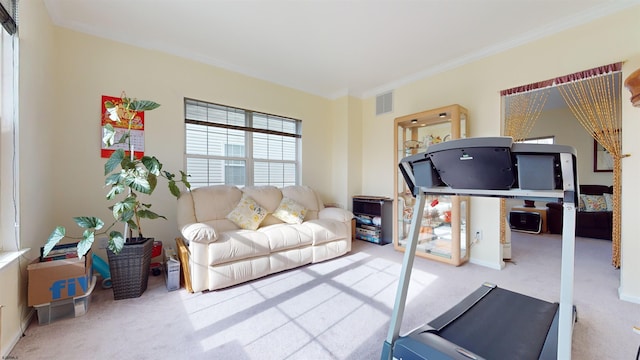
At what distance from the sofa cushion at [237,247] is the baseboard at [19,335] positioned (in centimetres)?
123

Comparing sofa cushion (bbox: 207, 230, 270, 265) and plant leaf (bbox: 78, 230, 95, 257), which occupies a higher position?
plant leaf (bbox: 78, 230, 95, 257)

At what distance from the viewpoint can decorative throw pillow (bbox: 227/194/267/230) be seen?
3012 millimetres

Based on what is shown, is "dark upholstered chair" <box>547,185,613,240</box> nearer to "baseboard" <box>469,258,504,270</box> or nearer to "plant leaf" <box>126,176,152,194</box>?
"baseboard" <box>469,258,504,270</box>

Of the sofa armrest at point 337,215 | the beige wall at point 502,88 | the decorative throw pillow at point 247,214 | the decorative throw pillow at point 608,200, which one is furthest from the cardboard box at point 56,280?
the decorative throw pillow at point 608,200

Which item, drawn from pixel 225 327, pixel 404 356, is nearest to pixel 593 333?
pixel 404 356

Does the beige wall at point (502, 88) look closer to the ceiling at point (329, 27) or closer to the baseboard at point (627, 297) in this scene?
the baseboard at point (627, 297)

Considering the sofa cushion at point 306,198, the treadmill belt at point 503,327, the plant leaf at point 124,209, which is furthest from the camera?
the sofa cushion at point 306,198

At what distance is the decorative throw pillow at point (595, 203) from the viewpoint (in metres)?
4.32

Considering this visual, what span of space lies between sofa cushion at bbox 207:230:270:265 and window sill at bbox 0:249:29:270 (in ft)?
3.97

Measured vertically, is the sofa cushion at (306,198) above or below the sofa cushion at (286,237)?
above

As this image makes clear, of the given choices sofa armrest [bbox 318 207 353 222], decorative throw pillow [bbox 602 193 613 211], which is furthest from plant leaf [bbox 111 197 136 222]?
decorative throw pillow [bbox 602 193 613 211]

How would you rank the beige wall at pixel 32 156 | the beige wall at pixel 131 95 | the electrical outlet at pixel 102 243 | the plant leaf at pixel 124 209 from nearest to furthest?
the beige wall at pixel 32 156
the plant leaf at pixel 124 209
the beige wall at pixel 131 95
the electrical outlet at pixel 102 243

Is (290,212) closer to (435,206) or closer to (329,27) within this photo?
(435,206)

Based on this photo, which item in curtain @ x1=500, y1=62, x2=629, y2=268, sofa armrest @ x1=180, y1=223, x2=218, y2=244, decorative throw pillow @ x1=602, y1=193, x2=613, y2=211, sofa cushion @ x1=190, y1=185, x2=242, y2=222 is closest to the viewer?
sofa armrest @ x1=180, y1=223, x2=218, y2=244
